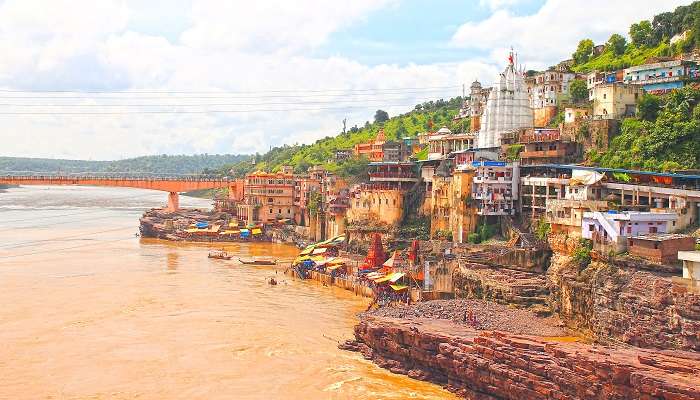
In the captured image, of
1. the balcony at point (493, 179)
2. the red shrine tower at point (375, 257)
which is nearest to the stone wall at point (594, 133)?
the balcony at point (493, 179)

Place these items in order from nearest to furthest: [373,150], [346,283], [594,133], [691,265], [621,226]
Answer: [691,265], [621,226], [346,283], [594,133], [373,150]

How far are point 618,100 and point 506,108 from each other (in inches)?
301

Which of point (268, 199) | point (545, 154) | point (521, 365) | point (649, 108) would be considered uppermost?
point (649, 108)

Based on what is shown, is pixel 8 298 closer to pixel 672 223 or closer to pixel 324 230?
pixel 324 230

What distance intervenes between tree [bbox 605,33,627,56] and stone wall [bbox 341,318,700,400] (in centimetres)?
3938

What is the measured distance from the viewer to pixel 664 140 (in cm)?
3528

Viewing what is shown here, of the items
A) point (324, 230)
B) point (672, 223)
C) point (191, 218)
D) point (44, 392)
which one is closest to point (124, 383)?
point (44, 392)

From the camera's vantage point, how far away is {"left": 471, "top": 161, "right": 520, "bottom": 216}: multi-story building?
3875 cm

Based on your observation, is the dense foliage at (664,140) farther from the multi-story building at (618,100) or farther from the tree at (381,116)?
the tree at (381,116)

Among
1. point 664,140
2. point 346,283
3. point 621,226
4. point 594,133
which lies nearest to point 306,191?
point 346,283

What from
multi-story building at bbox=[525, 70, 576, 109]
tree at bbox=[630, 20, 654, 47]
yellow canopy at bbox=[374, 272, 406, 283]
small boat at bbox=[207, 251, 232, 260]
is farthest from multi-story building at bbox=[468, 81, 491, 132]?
yellow canopy at bbox=[374, 272, 406, 283]

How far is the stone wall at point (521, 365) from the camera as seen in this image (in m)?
18.2

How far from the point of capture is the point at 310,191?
2448 inches

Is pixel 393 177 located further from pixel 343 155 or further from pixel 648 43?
pixel 343 155
